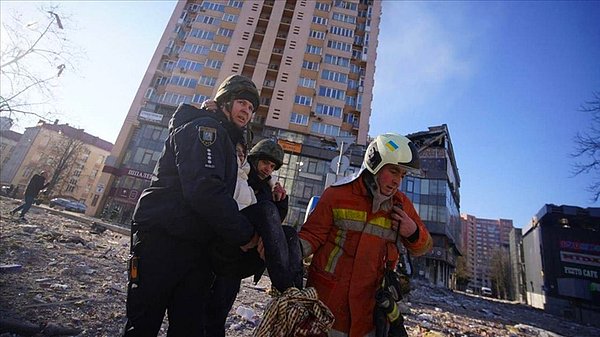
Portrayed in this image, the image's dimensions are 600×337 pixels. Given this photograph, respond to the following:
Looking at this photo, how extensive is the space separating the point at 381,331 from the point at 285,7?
42704mm

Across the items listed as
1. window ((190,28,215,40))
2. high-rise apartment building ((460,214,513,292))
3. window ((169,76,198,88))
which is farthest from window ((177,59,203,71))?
high-rise apartment building ((460,214,513,292))

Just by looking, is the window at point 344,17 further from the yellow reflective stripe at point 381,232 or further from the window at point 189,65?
the yellow reflective stripe at point 381,232

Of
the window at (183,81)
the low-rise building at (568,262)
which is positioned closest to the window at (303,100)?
the window at (183,81)

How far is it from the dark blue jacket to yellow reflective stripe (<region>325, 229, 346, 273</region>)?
910 mm

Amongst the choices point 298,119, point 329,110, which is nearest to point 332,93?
point 329,110

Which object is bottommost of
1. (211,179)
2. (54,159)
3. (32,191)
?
(32,191)

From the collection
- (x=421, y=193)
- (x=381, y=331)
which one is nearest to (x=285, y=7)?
(x=421, y=193)

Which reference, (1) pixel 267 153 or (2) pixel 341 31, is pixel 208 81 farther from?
(1) pixel 267 153

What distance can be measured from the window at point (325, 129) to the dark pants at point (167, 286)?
3035 centimetres

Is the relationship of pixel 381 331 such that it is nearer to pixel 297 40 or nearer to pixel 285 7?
pixel 297 40

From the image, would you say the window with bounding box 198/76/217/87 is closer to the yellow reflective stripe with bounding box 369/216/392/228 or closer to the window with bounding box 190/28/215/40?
the window with bounding box 190/28/215/40

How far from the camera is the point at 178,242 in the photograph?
5.74ft

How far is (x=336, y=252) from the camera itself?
2123mm

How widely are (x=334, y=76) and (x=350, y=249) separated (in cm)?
3537
